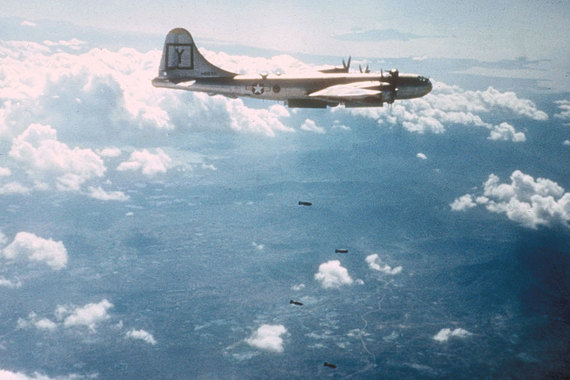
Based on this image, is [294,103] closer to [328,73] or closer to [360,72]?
[328,73]

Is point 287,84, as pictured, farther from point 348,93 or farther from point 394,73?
point 394,73

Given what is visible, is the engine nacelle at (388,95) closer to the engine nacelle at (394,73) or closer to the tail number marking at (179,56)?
the engine nacelle at (394,73)

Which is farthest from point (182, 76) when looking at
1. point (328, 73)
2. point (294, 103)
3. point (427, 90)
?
point (427, 90)

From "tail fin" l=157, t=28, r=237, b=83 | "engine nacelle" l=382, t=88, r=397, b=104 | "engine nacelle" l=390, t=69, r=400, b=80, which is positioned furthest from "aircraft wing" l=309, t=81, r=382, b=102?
"tail fin" l=157, t=28, r=237, b=83

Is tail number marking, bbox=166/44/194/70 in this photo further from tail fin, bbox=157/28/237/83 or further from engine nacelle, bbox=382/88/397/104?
engine nacelle, bbox=382/88/397/104

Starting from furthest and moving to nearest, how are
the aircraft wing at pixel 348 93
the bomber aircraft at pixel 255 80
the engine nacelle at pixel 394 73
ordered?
the bomber aircraft at pixel 255 80
the engine nacelle at pixel 394 73
the aircraft wing at pixel 348 93

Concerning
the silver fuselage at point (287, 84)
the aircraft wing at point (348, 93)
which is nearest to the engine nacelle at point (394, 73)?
the silver fuselage at point (287, 84)

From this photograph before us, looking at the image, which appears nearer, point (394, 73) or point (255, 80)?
point (394, 73)

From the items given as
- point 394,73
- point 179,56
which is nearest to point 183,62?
point 179,56
